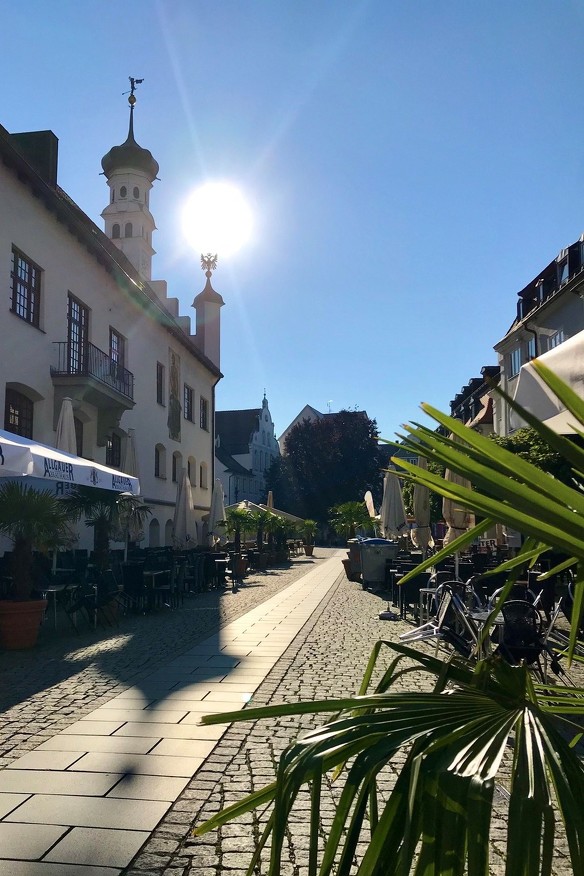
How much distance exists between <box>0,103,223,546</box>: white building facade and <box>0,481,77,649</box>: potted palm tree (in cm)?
691

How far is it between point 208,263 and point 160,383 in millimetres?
15947

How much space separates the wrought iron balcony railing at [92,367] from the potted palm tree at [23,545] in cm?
871

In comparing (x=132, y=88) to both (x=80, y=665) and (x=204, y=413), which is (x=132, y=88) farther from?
(x=80, y=665)

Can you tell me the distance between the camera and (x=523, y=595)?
815cm

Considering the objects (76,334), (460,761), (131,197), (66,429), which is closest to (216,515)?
(76,334)

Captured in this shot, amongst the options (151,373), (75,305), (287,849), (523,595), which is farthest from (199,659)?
(151,373)

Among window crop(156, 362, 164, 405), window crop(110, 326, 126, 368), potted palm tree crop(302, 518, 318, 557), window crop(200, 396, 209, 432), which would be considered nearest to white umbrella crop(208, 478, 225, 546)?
window crop(110, 326, 126, 368)

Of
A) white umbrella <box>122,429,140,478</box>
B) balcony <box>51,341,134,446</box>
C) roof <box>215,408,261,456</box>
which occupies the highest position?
roof <box>215,408,261,456</box>

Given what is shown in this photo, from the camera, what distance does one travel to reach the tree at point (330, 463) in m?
58.6

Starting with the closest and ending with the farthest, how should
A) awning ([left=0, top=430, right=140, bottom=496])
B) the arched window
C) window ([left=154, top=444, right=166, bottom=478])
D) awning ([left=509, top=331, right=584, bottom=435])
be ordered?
1. awning ([left=509, top=331, right=584, bottom=435])
2. awning ([left=0, top=430, right=140, bottom=496])
3. the arched window
4. window ([left=154, top=444, right=166, bottom=478])

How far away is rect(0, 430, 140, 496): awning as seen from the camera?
754cm

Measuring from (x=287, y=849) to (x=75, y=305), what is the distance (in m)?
17.9

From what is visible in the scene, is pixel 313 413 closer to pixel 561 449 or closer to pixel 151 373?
pixel 151 373

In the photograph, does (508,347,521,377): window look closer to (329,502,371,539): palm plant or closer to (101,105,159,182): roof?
(329,502,371,539): palm plant
